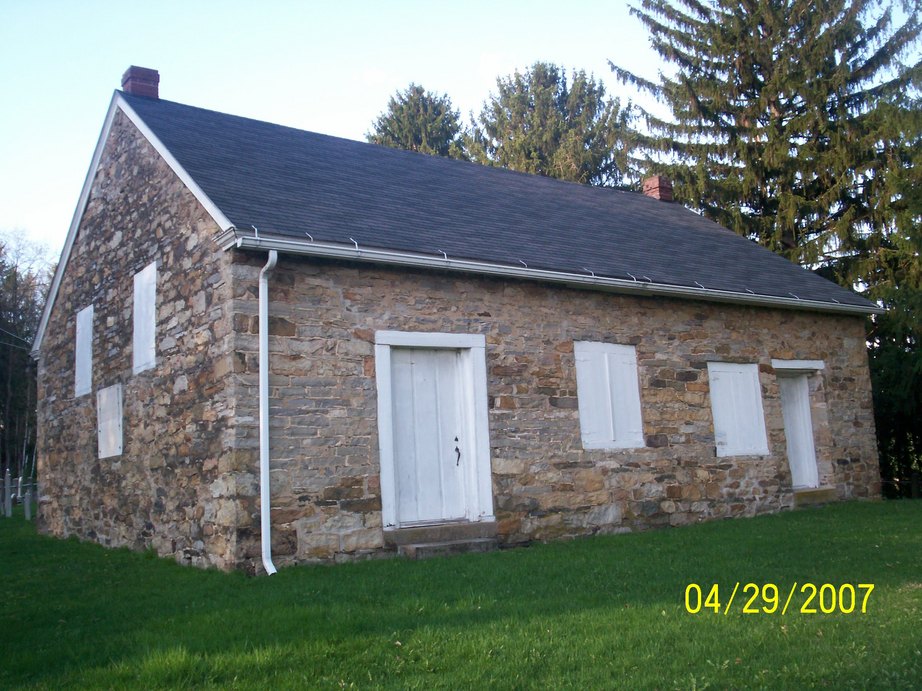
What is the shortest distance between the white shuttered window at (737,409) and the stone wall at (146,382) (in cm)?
678

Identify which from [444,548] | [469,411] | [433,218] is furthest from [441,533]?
[433,218]

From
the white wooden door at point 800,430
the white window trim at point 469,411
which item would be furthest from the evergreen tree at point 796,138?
the white window trim at point 469,411

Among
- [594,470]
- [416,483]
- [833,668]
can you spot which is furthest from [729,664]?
[594,470]

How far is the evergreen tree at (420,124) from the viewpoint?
3741 centimetres

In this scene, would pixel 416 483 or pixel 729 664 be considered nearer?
pixel 729 664

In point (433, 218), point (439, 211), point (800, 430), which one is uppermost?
point (439, 211)

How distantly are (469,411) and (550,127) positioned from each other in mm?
28253

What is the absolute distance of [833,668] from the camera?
183 inches

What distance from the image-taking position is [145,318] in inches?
420

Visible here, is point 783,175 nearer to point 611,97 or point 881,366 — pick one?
point 881,366

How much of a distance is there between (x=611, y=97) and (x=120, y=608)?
1369 inches

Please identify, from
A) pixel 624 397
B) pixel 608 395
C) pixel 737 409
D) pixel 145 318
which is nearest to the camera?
pixel 145 318

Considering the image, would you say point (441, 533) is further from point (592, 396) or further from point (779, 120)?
point (779, 120)

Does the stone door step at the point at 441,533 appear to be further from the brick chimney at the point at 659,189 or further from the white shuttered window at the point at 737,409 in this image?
the brick chimney at the point at 659,189
